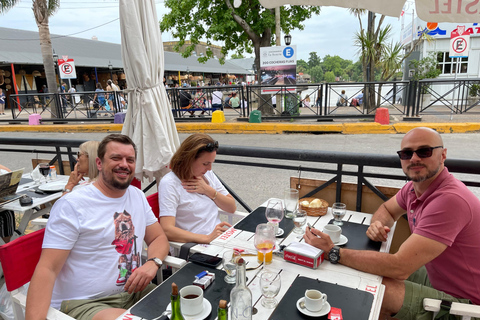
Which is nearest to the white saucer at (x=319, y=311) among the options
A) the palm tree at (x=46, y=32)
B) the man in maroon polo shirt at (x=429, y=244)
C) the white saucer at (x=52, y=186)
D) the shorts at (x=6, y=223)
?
the man in maroon polo shirt at (x=429, y=244)

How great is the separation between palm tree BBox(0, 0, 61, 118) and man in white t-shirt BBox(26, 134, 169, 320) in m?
15.2

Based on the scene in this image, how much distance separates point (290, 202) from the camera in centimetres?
264

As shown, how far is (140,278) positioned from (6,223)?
7.96 feet

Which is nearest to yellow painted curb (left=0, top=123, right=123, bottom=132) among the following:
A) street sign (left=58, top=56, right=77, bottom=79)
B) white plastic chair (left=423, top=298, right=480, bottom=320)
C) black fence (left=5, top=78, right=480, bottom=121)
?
black fence (left=5, top=78, right=480, bottom=121)

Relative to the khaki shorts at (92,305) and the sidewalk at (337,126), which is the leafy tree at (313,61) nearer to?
the sidewalk at (337,126)

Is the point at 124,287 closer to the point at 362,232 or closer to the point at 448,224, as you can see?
the point at 362,232

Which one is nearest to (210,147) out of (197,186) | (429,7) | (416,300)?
(197,186)

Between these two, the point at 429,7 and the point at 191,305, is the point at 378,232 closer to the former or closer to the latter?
the point at 191,305

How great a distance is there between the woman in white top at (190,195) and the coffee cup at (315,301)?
1080 mm

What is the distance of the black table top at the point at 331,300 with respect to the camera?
154 centimetres

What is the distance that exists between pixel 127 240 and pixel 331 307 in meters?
1.38

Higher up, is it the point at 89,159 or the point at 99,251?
the point at 89,159

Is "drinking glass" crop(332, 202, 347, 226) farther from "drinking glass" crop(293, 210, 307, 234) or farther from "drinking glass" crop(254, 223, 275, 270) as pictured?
"drinking glass" crop(254, 223, 275, 270)

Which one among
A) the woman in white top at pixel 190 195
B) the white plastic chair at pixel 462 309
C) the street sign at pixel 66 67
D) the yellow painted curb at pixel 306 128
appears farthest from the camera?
the street sign at pixel 66 67
